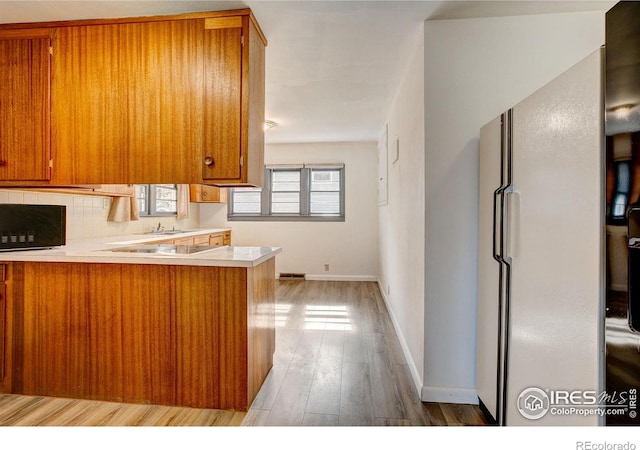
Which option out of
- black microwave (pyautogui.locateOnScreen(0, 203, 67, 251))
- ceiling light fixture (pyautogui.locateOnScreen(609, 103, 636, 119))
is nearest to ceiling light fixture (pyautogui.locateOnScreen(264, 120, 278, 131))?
black microwave (pyautogui.locateOnScreen(0, 203, 67, 251))

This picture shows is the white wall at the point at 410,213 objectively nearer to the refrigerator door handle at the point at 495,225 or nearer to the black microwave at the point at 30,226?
the refrigerator door handle at the point at 495,225

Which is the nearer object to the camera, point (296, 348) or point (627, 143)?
point (627, 143)

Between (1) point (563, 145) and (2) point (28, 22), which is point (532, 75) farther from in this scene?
(2) point (28, 22)

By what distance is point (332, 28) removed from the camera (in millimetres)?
2129

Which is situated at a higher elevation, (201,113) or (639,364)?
(201,113)

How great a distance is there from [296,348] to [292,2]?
2.52 meters

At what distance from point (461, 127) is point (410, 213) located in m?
0.75

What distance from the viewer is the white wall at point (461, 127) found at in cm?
195

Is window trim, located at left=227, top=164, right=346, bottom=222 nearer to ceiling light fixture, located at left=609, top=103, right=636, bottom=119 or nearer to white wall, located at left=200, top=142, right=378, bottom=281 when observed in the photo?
white wall, located at left=200, top=142, right=378, bottom=281

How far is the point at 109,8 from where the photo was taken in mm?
1944

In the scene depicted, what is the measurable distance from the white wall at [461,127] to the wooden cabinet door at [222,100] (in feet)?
3.76

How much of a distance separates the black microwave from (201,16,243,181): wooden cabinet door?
4.07 ft

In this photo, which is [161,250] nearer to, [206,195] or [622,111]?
[622,111]
